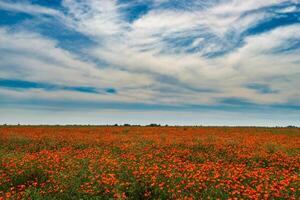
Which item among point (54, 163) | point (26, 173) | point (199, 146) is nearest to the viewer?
point (26, 173)

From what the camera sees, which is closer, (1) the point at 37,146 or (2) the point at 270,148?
(2) the point at 270,148

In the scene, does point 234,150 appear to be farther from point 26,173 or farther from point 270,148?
point 26,173

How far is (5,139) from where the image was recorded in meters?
25.0

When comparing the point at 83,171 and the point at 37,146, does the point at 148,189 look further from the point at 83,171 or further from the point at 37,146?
the point at 37,146

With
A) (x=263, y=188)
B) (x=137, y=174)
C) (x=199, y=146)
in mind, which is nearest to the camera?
(x=263, y=188)

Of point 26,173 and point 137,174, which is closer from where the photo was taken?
point 137,174

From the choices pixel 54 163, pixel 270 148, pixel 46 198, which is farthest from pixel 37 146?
pixel 270 148

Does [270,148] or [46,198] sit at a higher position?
[270,148]

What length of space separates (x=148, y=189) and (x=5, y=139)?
18497mm

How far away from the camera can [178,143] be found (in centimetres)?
2083

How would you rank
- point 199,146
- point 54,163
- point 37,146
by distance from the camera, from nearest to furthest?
point 54,163 < point 199,146 < point 37,146

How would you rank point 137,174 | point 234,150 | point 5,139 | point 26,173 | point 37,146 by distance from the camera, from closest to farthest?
point 137,174, point 26,173, point 234,150, point 37,146, point 5,139

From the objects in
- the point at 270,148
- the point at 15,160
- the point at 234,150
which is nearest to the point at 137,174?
the point at 15,160

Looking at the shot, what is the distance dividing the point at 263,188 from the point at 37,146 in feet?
52.4
